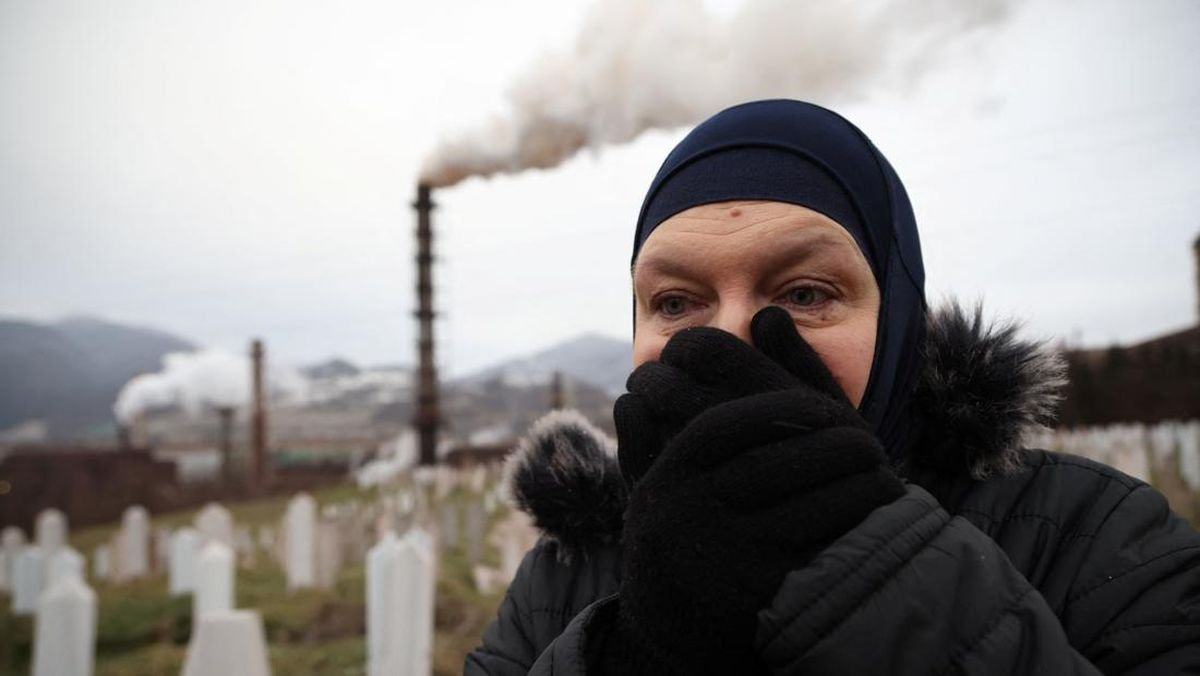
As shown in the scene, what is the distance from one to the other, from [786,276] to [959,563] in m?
0.55

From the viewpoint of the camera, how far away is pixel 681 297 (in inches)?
57.8

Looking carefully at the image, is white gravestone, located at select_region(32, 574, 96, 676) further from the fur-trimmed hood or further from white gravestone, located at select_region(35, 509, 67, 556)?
white gravestone, located at select_region(35, 509, 67, 556)

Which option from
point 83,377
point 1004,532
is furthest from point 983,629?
point 83,377

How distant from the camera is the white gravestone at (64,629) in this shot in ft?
14.9

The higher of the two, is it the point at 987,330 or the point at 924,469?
the point at 987,330

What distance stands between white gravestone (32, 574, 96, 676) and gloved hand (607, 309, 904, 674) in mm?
4764

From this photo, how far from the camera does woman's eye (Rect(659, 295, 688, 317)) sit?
1.47 meters

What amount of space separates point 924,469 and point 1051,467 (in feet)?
0.71

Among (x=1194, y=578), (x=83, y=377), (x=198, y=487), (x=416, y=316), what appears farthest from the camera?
(x=83, y=377)

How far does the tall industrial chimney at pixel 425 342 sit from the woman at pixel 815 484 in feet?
91.6

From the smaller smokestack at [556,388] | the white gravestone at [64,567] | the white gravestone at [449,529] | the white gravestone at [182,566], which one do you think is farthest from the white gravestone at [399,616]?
the smaller smokestack at [556,388]

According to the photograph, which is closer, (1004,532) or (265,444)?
(1004,532)

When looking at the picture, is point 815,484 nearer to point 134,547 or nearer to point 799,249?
point 799,249

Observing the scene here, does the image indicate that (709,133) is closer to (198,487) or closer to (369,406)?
(198,487)
